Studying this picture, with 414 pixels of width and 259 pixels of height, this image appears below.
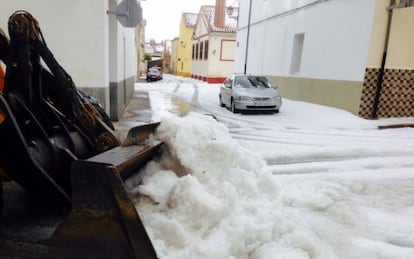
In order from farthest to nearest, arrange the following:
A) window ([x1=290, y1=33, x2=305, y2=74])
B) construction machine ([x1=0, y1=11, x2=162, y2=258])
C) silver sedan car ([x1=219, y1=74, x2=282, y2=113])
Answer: window ([x1=290, y1=33, x2=305, y2=74])
silver sedan car ([x1=219, y1=74, x2=282, y2=113])
construction machine ([x1=0, y1=11, x2=162, y2=258])

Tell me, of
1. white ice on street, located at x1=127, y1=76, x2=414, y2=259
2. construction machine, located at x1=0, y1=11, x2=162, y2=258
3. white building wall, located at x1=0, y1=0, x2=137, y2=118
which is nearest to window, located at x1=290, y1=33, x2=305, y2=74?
white building wall, located at x1=0, y1=0, x2=137, y2=118

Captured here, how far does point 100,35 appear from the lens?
307 inches

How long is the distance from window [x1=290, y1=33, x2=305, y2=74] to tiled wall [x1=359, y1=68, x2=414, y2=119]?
505 centimetres

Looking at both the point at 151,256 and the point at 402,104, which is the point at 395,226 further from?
the point at 402,104

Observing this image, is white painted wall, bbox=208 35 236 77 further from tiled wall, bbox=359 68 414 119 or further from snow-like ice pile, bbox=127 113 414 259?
snow-like ice pile, bbox=127 113 414 259

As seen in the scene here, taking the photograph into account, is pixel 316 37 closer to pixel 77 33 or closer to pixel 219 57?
pixel 77 33

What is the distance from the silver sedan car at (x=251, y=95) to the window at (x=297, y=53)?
114 inches

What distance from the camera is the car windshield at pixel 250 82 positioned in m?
13.4

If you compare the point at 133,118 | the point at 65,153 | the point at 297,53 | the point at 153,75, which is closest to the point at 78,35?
the point at 133,118

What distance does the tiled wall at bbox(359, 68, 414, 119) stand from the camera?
35.7ft

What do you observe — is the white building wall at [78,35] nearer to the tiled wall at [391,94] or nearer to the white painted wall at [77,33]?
the white painted wall at [77,33]

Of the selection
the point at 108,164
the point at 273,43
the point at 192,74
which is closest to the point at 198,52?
the point at 192,74

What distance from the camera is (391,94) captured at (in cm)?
1112

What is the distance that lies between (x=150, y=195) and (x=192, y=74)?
44.8 meters
